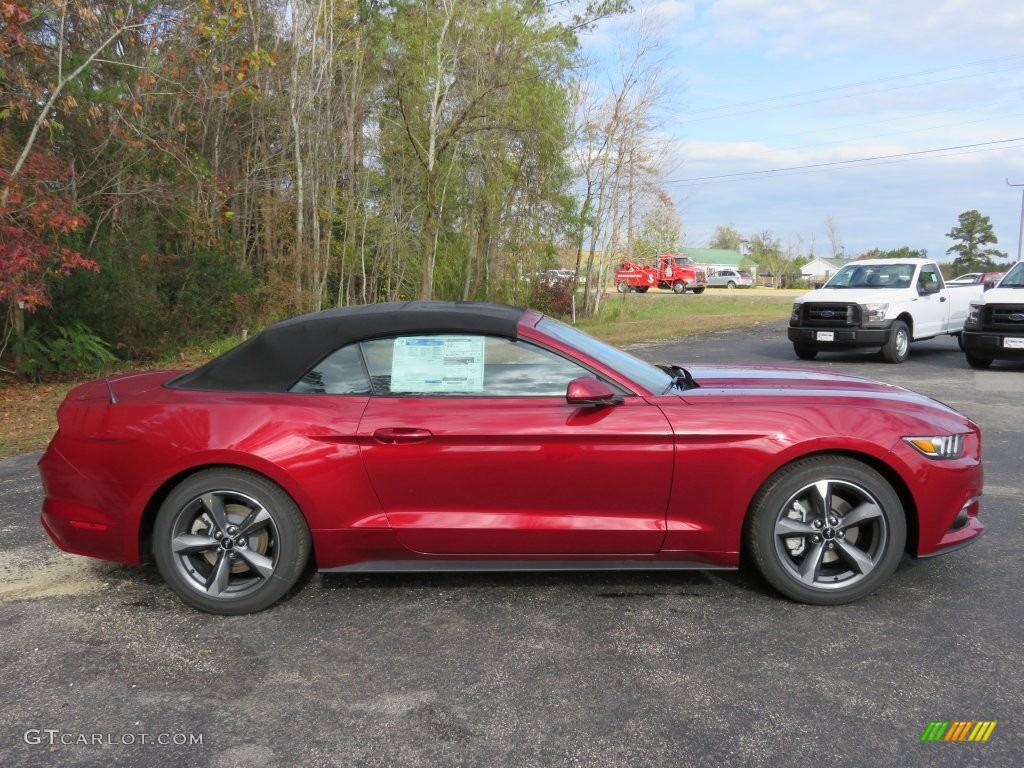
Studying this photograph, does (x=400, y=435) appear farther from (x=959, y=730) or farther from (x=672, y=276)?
(x=672, y=276)

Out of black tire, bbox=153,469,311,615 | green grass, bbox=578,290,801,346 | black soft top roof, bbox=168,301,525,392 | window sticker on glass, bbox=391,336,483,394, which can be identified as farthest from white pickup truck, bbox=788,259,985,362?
black tire, bbox=153,469,311,615

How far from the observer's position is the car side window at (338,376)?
373 centimetres

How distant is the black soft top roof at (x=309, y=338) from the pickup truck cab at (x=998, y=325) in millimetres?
11187

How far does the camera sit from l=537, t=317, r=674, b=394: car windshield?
3.80m

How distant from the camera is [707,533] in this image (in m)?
3.59

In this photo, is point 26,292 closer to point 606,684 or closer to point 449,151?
point 606,684

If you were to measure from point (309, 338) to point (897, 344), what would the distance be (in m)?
12.2

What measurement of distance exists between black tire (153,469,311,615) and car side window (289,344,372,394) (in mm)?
493

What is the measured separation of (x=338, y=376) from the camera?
12.3 ft

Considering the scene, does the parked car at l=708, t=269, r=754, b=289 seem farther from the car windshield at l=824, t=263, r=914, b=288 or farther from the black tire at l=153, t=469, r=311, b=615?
the black tire at l=153, t=469, r=311, b=615

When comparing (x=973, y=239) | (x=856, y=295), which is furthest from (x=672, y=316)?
(x=973, y=239)

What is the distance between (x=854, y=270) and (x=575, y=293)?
18152 millimetres

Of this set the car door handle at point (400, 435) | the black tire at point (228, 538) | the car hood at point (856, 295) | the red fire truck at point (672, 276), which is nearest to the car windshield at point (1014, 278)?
the car hood at point (856, 295)

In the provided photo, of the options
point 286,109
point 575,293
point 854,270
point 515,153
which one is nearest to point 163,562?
point 854,270
